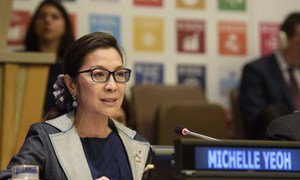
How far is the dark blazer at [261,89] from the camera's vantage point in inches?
180

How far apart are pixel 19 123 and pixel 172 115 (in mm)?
1414

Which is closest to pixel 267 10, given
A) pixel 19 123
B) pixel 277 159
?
pixel 19 123

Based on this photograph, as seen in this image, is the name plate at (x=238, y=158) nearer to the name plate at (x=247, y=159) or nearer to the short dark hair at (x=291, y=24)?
the name plate at (x=247, y=159)

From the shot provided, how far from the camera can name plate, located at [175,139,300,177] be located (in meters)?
1.42

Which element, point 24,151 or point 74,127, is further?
point 74,127

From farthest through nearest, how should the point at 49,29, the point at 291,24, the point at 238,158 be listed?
the point at 291,24
the point at 49,29
the point at 238,158

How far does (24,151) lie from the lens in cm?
194

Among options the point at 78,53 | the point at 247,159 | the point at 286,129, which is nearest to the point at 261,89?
the point at 286,129

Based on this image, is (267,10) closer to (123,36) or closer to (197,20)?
(197,20)

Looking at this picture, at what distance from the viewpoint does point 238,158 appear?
1.44 meters

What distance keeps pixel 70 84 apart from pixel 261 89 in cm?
265

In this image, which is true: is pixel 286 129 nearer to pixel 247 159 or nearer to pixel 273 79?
pixel 247 159

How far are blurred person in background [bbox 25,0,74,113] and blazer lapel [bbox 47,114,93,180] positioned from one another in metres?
2.27

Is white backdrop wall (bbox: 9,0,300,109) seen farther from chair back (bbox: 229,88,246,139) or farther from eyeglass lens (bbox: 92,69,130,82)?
eyeglass lens (bbox: 92,69,130,82)
